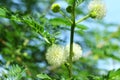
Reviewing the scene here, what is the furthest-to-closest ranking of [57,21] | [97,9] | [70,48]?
[57,21], [97,9], [70,48]

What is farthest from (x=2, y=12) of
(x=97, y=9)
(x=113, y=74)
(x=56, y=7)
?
(x=113, y=74)

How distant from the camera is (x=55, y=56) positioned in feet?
5.82

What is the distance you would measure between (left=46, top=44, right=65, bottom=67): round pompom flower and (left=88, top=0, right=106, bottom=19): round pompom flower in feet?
0.68

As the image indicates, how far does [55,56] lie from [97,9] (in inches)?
11.2

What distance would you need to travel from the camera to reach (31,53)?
155 inches

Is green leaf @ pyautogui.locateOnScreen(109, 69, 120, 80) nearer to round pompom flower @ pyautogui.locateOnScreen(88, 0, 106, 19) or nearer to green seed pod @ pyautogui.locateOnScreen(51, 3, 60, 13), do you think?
round pompom flower @ pyautogui.locateOnScreen(88, 0, 106, 19)

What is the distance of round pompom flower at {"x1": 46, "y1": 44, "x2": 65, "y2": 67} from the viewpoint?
1773 mm

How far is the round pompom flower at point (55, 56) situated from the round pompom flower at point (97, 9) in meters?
0.21

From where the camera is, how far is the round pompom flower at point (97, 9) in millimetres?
1810

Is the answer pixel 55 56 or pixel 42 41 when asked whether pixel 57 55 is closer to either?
pixel 55 56

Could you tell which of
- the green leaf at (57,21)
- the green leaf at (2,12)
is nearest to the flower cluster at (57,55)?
the green leaf at (57,21)

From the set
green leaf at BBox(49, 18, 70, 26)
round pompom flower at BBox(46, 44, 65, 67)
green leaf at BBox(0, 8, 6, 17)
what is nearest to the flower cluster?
round pompom flower at BBox(46, 44, 65, 67)

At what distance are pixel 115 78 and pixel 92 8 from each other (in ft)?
1.08

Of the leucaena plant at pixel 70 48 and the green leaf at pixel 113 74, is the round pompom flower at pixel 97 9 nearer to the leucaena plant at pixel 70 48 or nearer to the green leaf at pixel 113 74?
the leucaena plant at pixel 70 48
